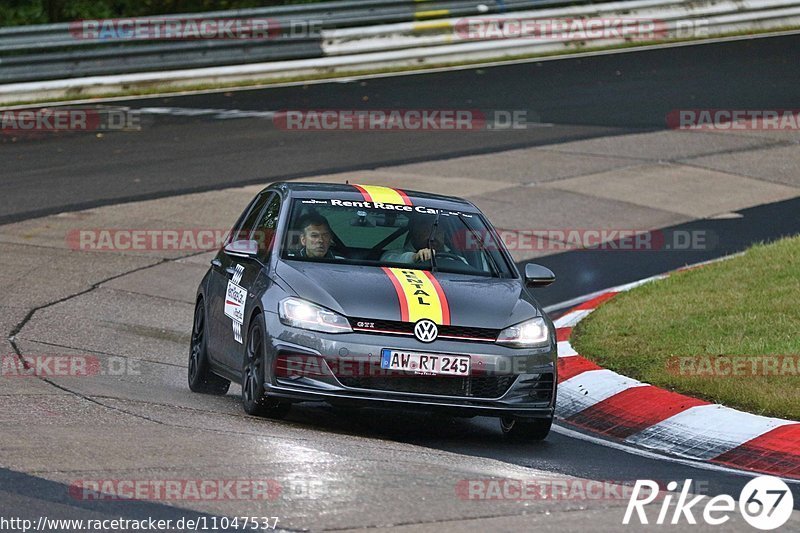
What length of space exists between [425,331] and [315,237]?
1373 mm

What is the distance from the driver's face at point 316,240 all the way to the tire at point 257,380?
0.65 m

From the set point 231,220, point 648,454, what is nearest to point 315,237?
point 648,454

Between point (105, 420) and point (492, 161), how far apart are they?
474 inches

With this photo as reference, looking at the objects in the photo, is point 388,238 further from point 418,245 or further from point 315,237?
point 315,237

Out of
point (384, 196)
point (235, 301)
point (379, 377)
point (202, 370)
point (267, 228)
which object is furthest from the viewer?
point (202, 370)

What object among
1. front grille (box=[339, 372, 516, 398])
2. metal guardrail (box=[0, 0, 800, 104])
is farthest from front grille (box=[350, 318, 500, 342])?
metal guardrail (box=[0, 0, 800, 104])

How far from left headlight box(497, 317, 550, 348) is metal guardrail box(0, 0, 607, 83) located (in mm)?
15923

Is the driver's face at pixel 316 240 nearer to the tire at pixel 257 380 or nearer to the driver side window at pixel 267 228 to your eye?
the driver side window at pixel 267 228

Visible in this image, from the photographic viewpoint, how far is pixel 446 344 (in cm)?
815

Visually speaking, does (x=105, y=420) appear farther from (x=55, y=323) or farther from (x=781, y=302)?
(x=781, y=302)

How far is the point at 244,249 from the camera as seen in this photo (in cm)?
923

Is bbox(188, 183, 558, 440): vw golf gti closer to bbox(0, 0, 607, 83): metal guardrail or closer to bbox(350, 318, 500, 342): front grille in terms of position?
bbox(350, 318, 500, 342): front grille

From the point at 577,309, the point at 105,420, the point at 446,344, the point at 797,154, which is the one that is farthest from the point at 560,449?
the point at 797,154

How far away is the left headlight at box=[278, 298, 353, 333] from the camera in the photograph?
8164 mm
